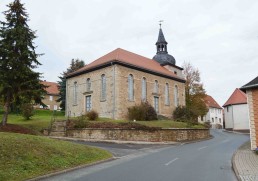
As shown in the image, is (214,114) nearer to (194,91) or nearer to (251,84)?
(194,91)

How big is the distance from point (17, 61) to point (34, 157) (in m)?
15.3

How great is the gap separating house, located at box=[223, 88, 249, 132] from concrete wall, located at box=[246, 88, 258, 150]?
130ft

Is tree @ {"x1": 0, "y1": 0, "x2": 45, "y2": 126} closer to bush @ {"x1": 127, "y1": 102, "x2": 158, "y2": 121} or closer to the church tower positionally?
bush @ {"x1": 127, "y1": 102, "x2": 158, "y2": 121}

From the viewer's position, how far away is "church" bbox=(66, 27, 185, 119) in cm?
3325

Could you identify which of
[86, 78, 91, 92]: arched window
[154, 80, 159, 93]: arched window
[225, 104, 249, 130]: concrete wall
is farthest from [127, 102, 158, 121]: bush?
[225, 104, 249, 130]: concrete wall

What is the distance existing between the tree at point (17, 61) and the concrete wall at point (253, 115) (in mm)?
17040

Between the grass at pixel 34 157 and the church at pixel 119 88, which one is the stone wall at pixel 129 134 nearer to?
the church at pixel 119 88

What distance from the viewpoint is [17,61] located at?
79.6ft

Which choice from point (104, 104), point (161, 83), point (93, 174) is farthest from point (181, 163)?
point (161, 83)

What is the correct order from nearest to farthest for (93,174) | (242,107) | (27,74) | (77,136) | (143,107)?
(93,174) < (27,74) < (77,136) < (143,107) < (242,107)

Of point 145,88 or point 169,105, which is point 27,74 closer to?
point 145,88

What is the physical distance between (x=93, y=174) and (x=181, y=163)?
451cm

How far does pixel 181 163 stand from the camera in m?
12.7

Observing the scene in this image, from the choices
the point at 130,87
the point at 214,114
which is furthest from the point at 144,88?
the point at 214,114
